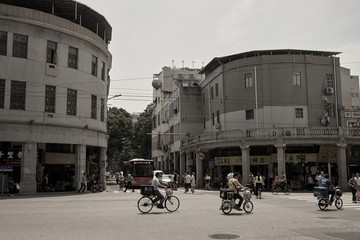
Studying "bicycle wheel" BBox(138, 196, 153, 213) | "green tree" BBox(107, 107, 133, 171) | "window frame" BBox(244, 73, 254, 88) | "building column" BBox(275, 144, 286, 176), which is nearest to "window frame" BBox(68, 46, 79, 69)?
"window frame" BBox(244, 73, 254, 88)

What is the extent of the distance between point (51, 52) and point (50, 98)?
3.95 metres

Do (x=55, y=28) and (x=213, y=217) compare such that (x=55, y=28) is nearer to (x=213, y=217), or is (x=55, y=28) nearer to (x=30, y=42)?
(x=30, y=42)

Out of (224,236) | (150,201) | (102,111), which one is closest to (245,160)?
(102,111)

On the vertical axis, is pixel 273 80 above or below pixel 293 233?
above

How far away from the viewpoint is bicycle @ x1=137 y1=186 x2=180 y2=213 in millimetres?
16125

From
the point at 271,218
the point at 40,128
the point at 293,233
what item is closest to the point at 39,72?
the point at 40,128

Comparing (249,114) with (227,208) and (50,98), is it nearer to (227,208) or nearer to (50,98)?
(50,98)

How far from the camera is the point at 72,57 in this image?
32.0 m

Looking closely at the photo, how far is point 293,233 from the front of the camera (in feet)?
35.6

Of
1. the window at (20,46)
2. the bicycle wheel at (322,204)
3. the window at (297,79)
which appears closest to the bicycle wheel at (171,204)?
the bicycle wheel at (322,204)

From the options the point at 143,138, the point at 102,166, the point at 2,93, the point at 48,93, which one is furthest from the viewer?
the point at 143,138

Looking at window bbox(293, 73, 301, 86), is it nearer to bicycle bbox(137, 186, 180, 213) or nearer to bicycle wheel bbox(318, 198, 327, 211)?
bicycle wheel bbox(318, 198, 327, 211)

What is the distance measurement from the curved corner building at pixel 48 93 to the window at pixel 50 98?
0.03 metres

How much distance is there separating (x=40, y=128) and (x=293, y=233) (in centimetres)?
2322
